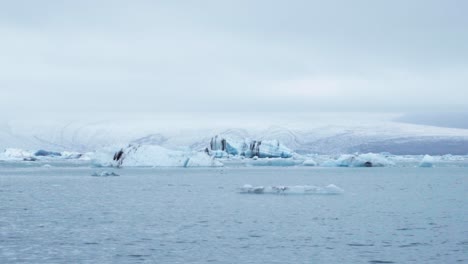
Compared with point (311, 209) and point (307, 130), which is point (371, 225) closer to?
point (311, 209)

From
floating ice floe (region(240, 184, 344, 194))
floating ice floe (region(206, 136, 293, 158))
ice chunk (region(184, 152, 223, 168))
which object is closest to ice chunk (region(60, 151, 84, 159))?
floating ice floe (region(206, 136, 293, 158))

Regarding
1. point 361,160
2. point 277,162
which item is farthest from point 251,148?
point 361,160

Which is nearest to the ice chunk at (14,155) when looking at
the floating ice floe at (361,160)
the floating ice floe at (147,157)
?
the floating ice floe at (147,157)

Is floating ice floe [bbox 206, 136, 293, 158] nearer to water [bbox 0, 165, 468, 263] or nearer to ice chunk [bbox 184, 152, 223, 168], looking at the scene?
ice chunk [bbox 184, 152, 223, 168]

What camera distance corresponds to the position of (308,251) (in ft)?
37.2

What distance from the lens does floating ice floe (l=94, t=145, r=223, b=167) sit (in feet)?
156

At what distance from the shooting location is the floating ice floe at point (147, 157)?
47625 mm

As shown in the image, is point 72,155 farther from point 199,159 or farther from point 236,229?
point 236,229

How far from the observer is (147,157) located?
160 feet

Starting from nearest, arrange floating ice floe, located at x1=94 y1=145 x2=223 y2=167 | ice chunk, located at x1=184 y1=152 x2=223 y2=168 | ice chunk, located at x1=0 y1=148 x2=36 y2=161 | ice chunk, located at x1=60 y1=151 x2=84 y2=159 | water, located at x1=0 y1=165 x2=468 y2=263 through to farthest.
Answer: water, located at x1=0 y1=165 x2=468 y2=263 → floating ice floe, located at x1=94 y1=145 x2=223 y2=167 → ice chunk, located at x1=184 y1=152 x2=223 y2=168 → ice chunk, located at x1=0 y1=148 x2=36 y2=161 → ice chunk, located at x1=60 y1=151 x2=84 y2=159

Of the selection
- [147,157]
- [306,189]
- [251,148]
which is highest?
[251,148]

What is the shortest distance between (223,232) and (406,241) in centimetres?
355

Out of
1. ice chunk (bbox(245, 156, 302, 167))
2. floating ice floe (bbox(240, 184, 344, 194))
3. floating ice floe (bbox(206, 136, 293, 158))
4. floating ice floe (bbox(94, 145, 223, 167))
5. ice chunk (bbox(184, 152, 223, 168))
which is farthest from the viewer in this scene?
floating ice floe (bbox(206, 136, 293, 158))

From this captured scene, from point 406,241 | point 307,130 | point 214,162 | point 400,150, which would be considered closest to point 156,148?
point 214,162
